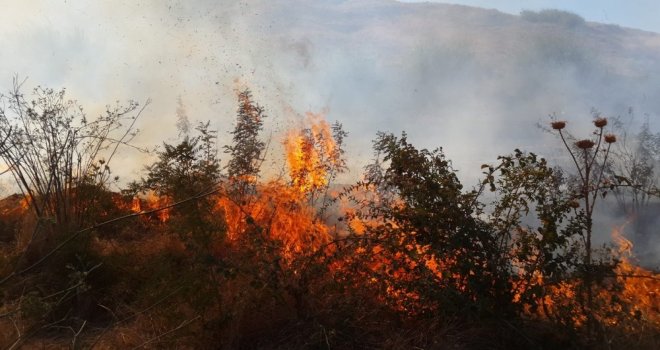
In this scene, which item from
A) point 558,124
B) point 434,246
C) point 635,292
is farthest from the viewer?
point 635,292

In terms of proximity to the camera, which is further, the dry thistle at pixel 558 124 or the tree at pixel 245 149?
the tree at pixel 245 149

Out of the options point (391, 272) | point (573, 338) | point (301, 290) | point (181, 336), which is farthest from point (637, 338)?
point (181, 336)

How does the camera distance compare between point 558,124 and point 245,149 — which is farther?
point 245,149

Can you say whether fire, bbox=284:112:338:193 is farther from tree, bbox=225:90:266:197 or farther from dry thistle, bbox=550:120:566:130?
dry thistle, bbox=550:120:566:130

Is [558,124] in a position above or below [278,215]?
above

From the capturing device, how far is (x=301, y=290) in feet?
14.5

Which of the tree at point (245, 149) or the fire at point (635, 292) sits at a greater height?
the tree at point (245, 149)

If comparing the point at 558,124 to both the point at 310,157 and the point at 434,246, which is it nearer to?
the point at 434,246

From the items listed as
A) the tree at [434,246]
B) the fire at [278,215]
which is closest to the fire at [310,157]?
the fire at [278,215]

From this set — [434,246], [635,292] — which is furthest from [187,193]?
[635,292]

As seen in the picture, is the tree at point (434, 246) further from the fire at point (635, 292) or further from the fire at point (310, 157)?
the fire at point (310, 157)

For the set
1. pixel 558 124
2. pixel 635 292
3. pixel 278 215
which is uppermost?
pixel 558 124

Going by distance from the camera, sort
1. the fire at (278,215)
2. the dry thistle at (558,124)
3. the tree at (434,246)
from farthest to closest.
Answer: the fire at (278,215) < the tree at (434,246) < the dry thistle at (558,124)

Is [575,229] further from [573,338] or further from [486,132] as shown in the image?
[486,132]
